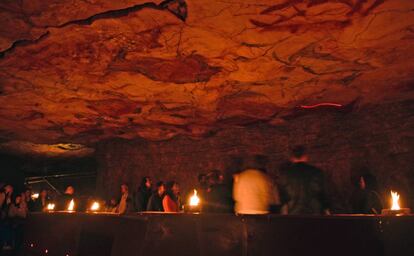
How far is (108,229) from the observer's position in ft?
11.7

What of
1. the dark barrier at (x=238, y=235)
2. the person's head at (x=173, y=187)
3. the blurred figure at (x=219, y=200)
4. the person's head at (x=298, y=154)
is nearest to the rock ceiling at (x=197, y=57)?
the person's head at (x=298, y=154)

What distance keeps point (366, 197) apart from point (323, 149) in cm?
143

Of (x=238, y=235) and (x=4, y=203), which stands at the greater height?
(x=4, y=203)

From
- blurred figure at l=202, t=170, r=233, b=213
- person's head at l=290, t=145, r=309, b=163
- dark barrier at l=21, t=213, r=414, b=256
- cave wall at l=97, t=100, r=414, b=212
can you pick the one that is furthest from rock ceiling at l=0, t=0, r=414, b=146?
dark barrier at l=21, t=213, r=414, b=256

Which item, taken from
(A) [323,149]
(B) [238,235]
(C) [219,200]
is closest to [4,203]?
(C) [219,200]

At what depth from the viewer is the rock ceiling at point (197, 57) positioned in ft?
11.3

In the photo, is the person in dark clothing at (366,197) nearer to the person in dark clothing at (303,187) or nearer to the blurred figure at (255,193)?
the person in dark clothing at (303,187)

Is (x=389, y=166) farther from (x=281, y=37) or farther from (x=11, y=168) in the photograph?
(x=11, y=168)

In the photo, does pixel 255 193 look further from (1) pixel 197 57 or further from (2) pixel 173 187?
(2) pixel 173 187

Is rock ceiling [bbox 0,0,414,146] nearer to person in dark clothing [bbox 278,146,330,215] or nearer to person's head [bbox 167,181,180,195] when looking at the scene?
person in dark clothing [bbox 278,146,330,215]

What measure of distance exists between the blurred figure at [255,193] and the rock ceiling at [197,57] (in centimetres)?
175

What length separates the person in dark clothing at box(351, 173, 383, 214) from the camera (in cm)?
505

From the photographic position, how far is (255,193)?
3.63 metres

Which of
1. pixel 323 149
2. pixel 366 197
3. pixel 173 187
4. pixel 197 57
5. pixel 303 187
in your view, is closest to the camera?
pixel 303 187
